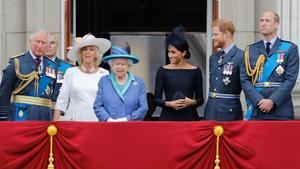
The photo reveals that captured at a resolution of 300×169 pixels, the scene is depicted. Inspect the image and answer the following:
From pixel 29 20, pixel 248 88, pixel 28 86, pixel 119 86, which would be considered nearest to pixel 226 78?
pixel 248 88

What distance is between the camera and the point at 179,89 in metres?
8.86

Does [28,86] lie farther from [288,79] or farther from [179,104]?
[288,79]

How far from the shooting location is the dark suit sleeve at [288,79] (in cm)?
796

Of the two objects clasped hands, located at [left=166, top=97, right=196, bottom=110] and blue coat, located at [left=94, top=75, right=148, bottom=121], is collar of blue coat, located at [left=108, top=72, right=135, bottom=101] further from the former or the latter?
clasped hands, located at [left=166, top=97, right=196, bottom=110]

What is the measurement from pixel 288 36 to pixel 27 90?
3592mm

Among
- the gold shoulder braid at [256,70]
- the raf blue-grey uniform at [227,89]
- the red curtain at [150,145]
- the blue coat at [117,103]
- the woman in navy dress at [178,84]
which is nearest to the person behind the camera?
the red curtain at [150,145]

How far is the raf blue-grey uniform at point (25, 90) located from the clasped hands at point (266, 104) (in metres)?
2.20

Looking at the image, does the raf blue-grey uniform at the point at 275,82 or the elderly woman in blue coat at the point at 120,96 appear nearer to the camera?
the elderly woman in blue coat at the point at 120,96

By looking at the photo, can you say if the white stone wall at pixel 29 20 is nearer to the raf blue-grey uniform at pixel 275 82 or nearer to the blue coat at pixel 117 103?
the blue coat at pixel 117 103

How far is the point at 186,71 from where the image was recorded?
890cm

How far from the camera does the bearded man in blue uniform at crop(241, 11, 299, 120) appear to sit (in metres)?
8.00

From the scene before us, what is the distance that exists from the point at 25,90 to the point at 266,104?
2439mm

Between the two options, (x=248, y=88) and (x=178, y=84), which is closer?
(x=248, y=88)

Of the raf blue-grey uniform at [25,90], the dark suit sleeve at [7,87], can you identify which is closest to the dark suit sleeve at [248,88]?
the raf blue-grey uniform at [25,90]
